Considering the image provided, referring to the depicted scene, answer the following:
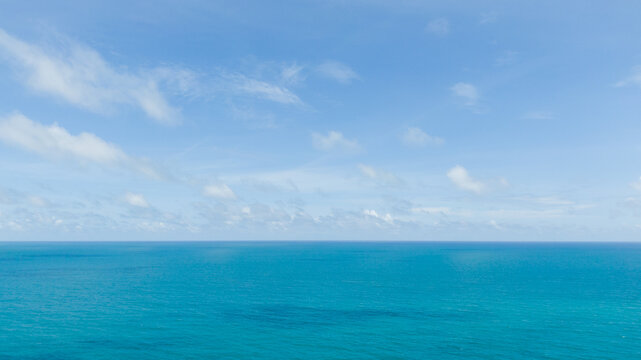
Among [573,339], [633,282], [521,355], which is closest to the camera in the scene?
[521,355]

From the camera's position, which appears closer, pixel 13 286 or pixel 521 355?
pixel 521 355

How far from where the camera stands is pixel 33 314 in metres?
71.9

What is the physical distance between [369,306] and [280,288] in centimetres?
3316

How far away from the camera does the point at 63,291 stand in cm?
9788

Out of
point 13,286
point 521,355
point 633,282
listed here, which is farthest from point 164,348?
point 633,282

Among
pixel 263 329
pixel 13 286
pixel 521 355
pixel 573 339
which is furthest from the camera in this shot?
pixel 13 286

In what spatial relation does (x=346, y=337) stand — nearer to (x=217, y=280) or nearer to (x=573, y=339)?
(x=573, y=339)

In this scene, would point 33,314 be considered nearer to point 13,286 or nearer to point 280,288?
point 13,286

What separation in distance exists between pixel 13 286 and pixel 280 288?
74644 mm

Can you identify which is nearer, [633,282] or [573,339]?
[573,339]

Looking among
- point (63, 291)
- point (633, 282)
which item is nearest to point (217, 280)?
point (63, 291)

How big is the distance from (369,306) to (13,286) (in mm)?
99462

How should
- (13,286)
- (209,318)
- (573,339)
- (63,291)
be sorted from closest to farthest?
(573,339), (209,318), (63,291), (13,286)

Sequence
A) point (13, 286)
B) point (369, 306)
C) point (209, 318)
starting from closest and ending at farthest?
point (209, 318)
point (369, 306)
point (13, 286)
